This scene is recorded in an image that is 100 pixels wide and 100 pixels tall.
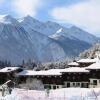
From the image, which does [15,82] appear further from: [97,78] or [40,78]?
[97,78]

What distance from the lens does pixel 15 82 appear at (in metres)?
64.1

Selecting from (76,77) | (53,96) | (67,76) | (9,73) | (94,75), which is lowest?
(53,96)

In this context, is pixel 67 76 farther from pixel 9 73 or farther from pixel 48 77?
pixel 9 73

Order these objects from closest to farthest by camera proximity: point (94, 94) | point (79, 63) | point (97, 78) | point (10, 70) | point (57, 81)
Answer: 1. point (94, 94)
2. point (97, 78)
3. point (57, 81)
4. point (10, 70)
5. point (79, 63)

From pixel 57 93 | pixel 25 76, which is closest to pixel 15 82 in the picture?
pixel 25 76

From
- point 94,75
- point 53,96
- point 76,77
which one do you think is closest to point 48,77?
point 76,77

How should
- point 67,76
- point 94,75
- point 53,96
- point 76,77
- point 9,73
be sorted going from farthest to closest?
point 9,73 → point 67,76 → point 76,77 → point 94,75 → point 53,96

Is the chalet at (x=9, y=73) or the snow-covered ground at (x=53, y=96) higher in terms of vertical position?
the chalet at (x=9, y=73)

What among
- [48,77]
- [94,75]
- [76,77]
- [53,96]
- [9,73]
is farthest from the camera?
→ [9,73]

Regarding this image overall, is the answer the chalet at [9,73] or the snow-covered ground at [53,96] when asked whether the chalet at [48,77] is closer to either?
the chalet at [9,73]

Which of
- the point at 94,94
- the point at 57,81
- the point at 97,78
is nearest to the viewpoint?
the point at 94,94

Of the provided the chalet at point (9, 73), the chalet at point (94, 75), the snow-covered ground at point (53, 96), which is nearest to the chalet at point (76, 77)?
the chalet at point (94, 75)

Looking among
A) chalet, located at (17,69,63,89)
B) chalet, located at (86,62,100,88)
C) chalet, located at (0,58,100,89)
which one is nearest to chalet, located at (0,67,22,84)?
chalet, located at (0,58,100,89)

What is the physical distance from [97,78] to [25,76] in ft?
41.2
